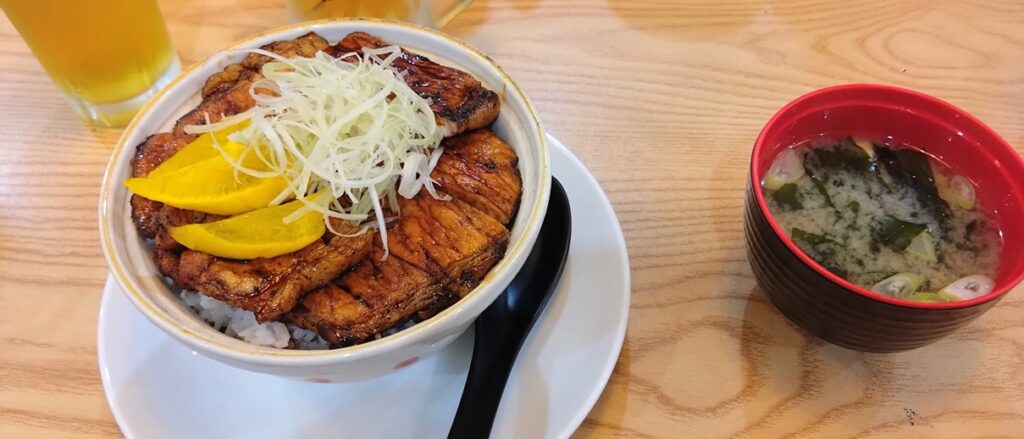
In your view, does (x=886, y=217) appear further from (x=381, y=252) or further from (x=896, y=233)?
(x=381, y=252)

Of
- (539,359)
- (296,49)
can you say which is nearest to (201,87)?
(296,49)

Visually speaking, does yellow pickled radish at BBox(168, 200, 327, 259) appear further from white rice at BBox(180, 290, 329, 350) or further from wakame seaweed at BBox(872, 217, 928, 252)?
wakame seaweed at BBox(872, 217, 928, 252)

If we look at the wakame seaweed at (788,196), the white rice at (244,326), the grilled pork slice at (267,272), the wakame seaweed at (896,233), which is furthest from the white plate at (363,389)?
the wakame seaweed at (896,233)

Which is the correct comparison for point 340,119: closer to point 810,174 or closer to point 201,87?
point 201,87

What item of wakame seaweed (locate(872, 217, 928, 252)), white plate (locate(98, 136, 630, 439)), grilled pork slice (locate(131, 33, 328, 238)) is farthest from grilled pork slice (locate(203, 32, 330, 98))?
wakame seaweed (locate(872, 217, 928, 252))

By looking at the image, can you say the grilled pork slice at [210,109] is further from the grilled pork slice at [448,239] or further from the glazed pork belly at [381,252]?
the grilled pork slice at [448,239]

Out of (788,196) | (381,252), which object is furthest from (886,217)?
(381,252)
